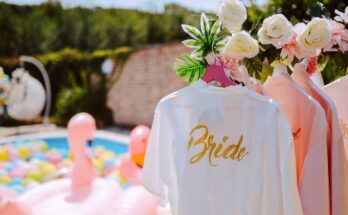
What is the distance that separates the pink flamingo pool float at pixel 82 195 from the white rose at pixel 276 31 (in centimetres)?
185

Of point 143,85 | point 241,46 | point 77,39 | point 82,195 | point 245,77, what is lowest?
point 143,85

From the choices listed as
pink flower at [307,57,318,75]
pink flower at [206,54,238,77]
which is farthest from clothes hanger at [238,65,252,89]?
pink flower at [307,57,318,75]

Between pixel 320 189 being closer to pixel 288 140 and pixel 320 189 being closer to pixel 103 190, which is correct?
pixel 288 140

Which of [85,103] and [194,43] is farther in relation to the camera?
[85,103]

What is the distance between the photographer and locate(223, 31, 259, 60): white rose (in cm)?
138

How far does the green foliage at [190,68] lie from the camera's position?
58.5 inches

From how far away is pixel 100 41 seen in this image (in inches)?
615

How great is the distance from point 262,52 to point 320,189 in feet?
1.80

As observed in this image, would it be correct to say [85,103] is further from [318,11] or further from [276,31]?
[276,31]

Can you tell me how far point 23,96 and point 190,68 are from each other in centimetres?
784

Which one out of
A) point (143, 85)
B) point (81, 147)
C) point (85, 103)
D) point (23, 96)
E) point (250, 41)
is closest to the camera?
point (250, 41)

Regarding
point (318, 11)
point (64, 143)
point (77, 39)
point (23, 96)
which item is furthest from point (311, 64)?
point (77, 39)

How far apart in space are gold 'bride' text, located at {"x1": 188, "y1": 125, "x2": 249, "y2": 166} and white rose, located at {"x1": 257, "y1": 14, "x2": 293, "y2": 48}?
0.36 metres

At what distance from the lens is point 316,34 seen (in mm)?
1429
